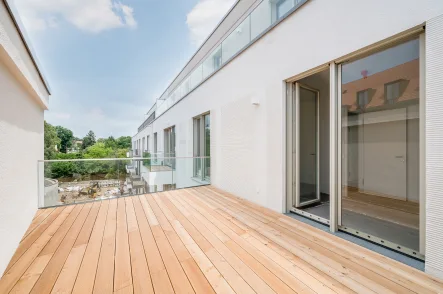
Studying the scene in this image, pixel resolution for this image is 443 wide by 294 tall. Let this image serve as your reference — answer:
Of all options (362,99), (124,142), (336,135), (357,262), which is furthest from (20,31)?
(124,142)

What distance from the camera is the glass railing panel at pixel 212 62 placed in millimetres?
5177

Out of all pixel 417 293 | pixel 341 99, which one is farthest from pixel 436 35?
pixel 417 293

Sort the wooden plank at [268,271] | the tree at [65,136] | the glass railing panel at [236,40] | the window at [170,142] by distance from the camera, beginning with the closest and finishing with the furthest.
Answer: the wooden plank at [268,271], the glass railing panel at [236,40], the window at [170,142], the tree at [65,136]

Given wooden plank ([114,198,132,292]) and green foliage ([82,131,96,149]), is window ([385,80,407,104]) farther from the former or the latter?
green foliage ([82,131,96,149])

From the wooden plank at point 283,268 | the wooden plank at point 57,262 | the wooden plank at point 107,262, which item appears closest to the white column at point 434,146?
the wooden plank at point 283,268

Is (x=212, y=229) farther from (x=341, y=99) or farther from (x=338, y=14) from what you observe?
(x=338, y=14)

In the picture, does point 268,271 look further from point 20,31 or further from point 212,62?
point 212,62

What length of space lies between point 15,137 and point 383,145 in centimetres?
462

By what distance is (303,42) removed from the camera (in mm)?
2633

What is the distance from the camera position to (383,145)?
2.46m

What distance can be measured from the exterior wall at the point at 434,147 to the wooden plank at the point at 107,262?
2.54 meters

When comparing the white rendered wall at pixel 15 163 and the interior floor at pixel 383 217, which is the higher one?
the white rendered wall at pixel 15 163

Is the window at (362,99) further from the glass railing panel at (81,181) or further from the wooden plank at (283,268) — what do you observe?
the glass railing panel at (81,181)

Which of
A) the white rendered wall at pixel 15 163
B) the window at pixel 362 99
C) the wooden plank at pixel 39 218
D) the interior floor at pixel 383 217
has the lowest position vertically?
the wooden plank at pixel 39 218
